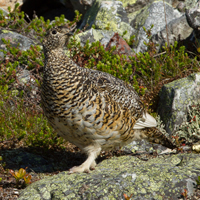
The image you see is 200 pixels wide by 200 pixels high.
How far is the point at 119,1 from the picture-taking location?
845 centimetres

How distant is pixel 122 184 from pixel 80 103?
1.09 m

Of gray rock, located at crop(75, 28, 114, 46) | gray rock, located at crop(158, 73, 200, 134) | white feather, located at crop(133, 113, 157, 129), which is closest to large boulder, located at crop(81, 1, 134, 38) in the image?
gray rock, located at crop(75, 28, 114, 46)

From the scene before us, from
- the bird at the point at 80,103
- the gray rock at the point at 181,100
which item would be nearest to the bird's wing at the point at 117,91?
the bird at the point at 80,103

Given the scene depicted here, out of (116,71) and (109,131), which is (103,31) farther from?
(109,131)

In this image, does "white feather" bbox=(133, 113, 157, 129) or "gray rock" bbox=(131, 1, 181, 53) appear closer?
"white feather" bbox=(133, 113, 157, 129)

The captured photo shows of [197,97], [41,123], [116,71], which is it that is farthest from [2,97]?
[197,97]

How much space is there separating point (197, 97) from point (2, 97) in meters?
3.64

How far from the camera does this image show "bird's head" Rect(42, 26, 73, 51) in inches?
150

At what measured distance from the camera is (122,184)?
3209mm

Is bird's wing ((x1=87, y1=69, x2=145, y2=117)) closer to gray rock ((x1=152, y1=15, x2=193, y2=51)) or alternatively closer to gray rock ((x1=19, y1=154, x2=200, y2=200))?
gray rock ((x1=19, y1=154, x2=200, y2=200))

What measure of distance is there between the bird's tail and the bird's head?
2.00m

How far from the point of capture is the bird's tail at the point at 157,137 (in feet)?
15.9

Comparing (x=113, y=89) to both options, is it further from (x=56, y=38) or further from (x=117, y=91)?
(x=56, y=38)

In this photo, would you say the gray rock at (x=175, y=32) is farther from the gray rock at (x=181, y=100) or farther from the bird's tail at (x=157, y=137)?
A: the bird's tail at (x=157, y=137)
